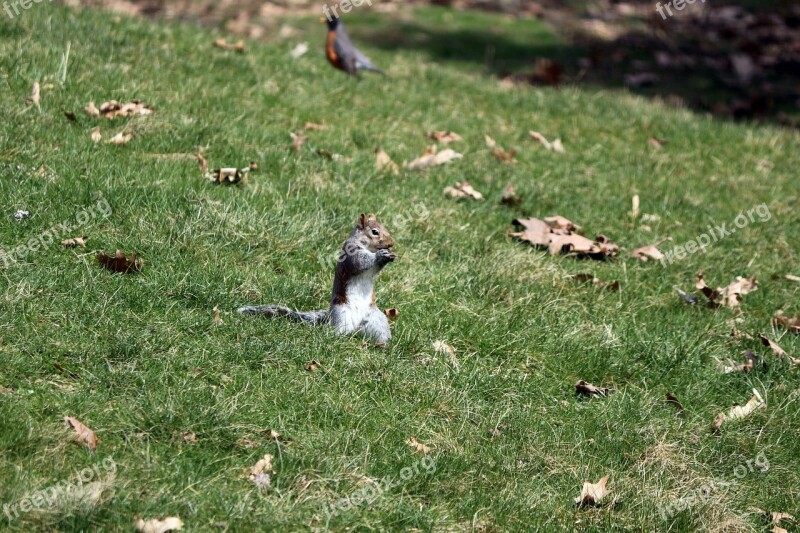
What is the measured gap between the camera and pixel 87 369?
4379 mm

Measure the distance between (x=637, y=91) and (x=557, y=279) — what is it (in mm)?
6476

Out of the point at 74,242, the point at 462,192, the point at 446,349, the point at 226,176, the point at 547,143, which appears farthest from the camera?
the point at 547,143

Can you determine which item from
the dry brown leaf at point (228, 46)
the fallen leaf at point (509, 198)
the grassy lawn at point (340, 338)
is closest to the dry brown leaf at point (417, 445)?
the grassy lawn at point (340, 338)

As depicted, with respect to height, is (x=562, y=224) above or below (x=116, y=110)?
below

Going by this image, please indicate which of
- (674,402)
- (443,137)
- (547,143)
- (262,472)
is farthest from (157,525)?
(547,143)

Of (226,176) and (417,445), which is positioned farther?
(226,176)

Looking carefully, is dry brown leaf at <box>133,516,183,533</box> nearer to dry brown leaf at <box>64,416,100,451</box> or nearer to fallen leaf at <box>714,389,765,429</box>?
dry brown leaf at <box>64,416,100,451</box>

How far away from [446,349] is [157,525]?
6.49 ft

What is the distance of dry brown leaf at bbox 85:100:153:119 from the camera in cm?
680

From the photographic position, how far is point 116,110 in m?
6.91

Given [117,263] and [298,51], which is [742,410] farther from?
[298,51]

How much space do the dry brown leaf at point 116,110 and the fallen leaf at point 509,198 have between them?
267 centimetres

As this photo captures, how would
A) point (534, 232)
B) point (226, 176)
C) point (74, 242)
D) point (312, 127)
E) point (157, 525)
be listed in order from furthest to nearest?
1. point (312, 127)
2. point (534, 232)
3. point (226, 176)
4. point (74, 242)
5. point (157, 525)

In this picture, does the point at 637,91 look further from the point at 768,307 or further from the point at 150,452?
the point at 150,452
